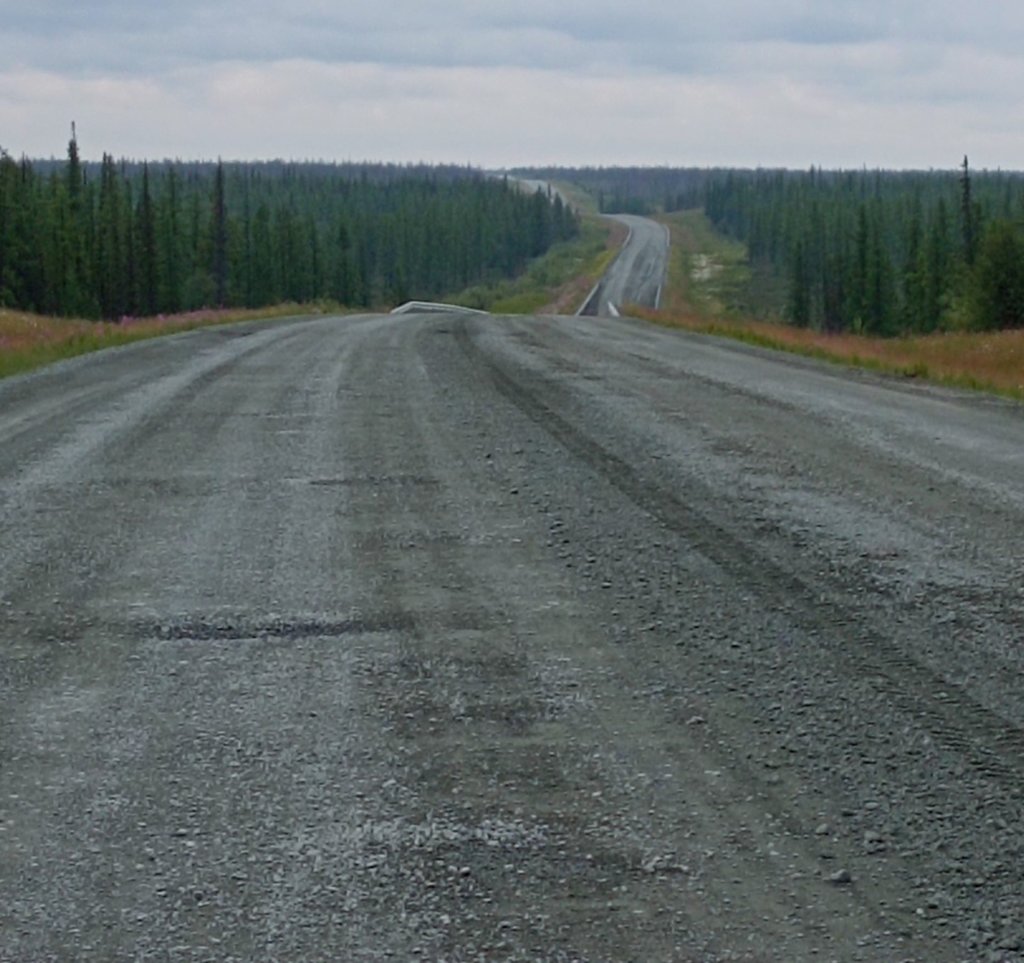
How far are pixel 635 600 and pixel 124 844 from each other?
2.82m

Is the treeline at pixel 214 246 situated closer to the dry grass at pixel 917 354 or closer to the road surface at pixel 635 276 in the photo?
the road surface at pixel 635 276

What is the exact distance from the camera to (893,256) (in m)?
143

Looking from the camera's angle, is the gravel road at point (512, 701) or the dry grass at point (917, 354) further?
the dry grass at point (917, 354)

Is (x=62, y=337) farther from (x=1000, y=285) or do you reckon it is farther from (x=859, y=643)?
(x=1000, y=285)

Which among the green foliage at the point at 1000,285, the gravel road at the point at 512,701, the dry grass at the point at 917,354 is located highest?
the green foliage at the point at 1000,285

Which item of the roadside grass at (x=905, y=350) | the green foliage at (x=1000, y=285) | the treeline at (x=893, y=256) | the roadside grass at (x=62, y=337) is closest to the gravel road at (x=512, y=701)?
the roadside grass at (x=905, y=350)

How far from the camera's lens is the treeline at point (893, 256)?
53.0 meters

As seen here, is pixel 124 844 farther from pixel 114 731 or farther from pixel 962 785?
pixel 962 785

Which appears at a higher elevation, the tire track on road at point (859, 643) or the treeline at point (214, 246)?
the treeline at point (214, 246)

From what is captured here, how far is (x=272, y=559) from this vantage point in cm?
697

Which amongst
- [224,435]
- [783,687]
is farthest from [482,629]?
[224,435]

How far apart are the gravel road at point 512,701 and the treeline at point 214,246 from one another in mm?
59423

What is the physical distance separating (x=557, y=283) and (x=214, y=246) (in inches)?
1012

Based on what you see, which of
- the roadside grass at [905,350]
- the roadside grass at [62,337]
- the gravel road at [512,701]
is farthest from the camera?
the roadside grass at [62,337]
